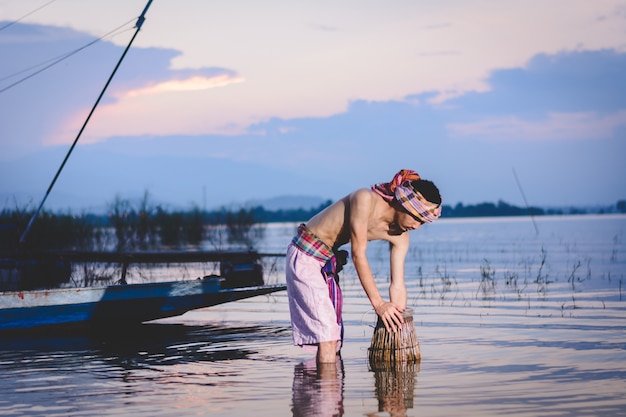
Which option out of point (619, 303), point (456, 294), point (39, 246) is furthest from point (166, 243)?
point (619, 303)

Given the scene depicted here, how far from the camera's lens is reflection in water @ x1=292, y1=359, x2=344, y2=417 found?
5.23 meters

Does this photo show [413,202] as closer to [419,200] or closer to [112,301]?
[419,200]

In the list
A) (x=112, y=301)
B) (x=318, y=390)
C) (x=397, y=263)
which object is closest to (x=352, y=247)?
(x=397, y=263)

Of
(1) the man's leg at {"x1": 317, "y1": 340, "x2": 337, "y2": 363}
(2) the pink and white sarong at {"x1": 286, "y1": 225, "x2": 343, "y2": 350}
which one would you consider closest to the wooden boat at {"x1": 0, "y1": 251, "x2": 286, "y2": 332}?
(1) the man's leg at {"x1": 317, "y1": 340, "x2": 337, "y2": 363}

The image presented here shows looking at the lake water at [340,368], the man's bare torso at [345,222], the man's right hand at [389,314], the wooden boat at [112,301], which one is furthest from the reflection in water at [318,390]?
the wooden boat at [112,301]

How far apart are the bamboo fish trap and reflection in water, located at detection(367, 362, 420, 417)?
54 millimetres

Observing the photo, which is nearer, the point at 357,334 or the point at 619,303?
the point at 357,334

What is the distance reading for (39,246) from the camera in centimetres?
2191

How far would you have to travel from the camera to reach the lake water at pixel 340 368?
17.6 feet

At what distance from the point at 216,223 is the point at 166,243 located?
2638mm

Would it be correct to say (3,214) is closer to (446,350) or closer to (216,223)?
(216,223)

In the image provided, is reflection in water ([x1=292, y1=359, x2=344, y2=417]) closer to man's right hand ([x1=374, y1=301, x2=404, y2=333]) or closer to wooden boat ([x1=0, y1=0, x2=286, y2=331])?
man's right hand ([x1=374, y1=301, x2=404, y2=333])

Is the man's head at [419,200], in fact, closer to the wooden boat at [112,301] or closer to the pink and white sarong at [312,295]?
the pink and white sarong at [312,295]

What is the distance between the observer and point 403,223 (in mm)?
5484
